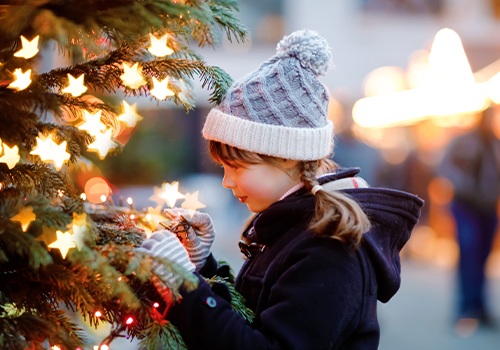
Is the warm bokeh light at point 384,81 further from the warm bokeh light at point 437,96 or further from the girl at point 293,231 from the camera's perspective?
the girl at point 293,231

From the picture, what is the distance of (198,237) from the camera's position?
1.54m

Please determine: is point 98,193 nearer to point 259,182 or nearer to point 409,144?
point 259,182

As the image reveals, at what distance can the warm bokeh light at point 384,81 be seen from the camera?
10.2 meters

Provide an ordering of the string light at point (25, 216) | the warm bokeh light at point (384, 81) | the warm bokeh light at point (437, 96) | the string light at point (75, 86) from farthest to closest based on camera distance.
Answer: the warm bokeh light at point (384, 81), the warm bokeh light at point (437, 96), the string light at point (75, 86), the string light at point (25, 216)

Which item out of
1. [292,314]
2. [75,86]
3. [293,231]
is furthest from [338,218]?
[75,86]

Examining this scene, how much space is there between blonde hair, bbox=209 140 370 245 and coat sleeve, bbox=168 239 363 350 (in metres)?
0.08

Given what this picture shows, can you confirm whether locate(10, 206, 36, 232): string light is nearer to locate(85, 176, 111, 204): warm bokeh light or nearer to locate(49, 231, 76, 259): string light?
locate(49, 231, 76, 259): string light

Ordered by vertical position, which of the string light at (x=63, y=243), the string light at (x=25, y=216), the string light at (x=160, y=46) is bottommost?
the string light at (x=63, y=243)

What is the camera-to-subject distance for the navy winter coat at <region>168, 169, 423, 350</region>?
116 cm

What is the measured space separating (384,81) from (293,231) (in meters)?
10.3

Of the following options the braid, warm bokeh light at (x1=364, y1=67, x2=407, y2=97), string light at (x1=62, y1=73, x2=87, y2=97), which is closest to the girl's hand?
the braid

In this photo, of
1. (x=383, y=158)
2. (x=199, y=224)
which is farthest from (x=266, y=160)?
(x=383, y=158)

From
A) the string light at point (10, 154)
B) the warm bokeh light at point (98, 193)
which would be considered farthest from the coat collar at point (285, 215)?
the string light at point (10, 154)

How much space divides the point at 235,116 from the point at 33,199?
676 mm
